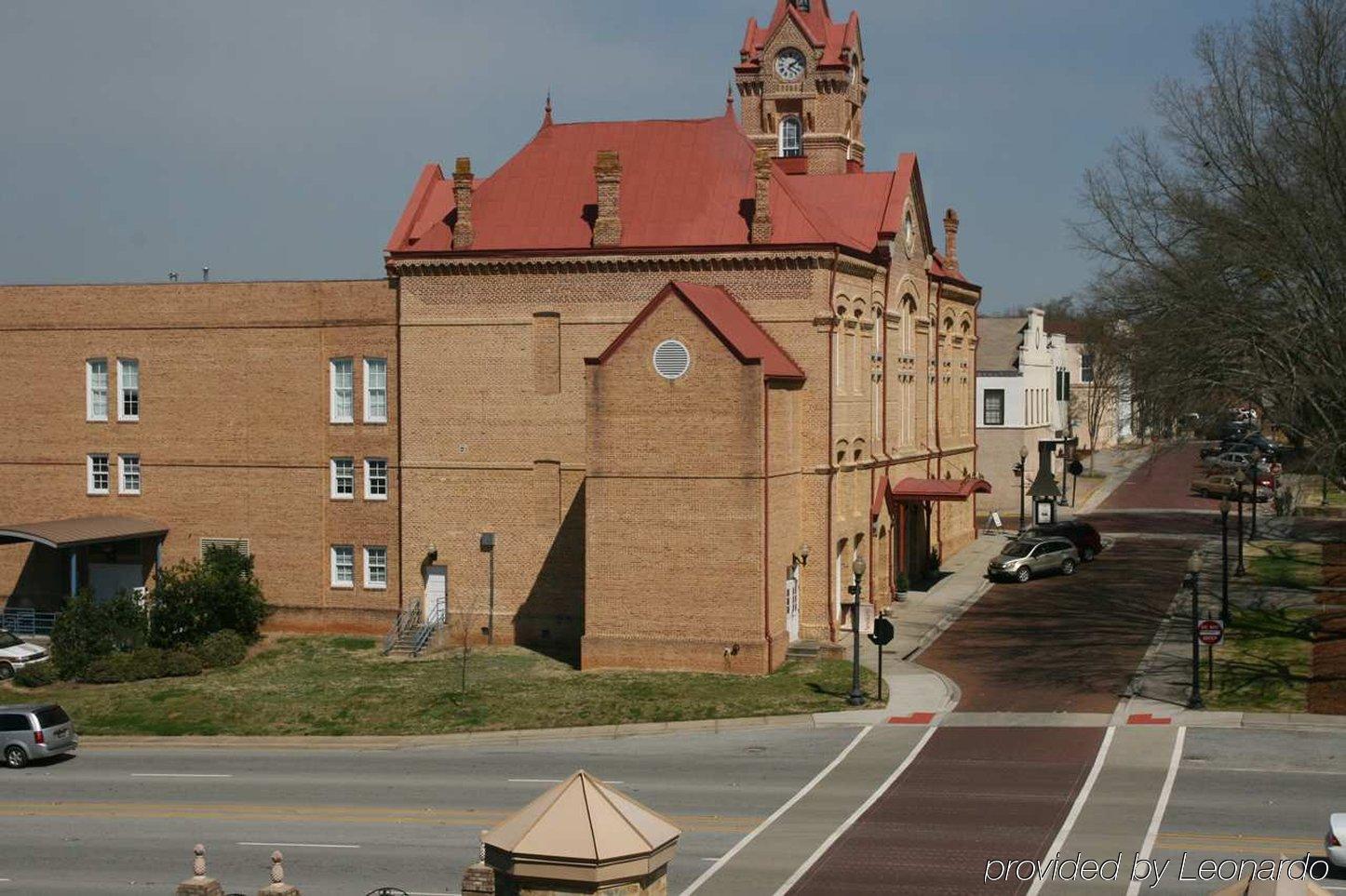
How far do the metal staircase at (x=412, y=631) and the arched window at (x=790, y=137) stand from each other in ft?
72.7

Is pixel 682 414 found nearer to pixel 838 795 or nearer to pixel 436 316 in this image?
pixel 436 316

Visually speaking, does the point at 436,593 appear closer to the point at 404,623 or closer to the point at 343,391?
the point at 404,623

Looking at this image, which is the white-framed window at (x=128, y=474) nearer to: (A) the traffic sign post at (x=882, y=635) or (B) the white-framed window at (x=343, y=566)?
(B) the white-framed window at (x=343, y=566)

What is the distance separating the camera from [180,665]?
47375 mm

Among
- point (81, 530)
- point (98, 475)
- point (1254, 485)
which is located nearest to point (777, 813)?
point (81, 530)

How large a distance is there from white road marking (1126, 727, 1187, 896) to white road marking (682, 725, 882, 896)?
5.30 meters

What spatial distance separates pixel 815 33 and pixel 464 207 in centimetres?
1839

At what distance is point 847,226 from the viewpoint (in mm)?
53344

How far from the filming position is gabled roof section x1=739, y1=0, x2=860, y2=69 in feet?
201

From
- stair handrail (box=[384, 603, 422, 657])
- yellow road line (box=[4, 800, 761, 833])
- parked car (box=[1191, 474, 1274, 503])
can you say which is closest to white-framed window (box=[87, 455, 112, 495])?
stair handrail (box=[384, 603, 422, 657])

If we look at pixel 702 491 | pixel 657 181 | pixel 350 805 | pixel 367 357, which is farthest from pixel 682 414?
pixel 350 805

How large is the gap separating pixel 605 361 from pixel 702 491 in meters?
4.34

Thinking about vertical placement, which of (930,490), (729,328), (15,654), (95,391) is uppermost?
(729,328)

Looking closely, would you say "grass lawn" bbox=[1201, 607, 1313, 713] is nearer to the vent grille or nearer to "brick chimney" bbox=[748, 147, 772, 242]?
"brick chimney" bbox=[748, 147, 772, 242]
